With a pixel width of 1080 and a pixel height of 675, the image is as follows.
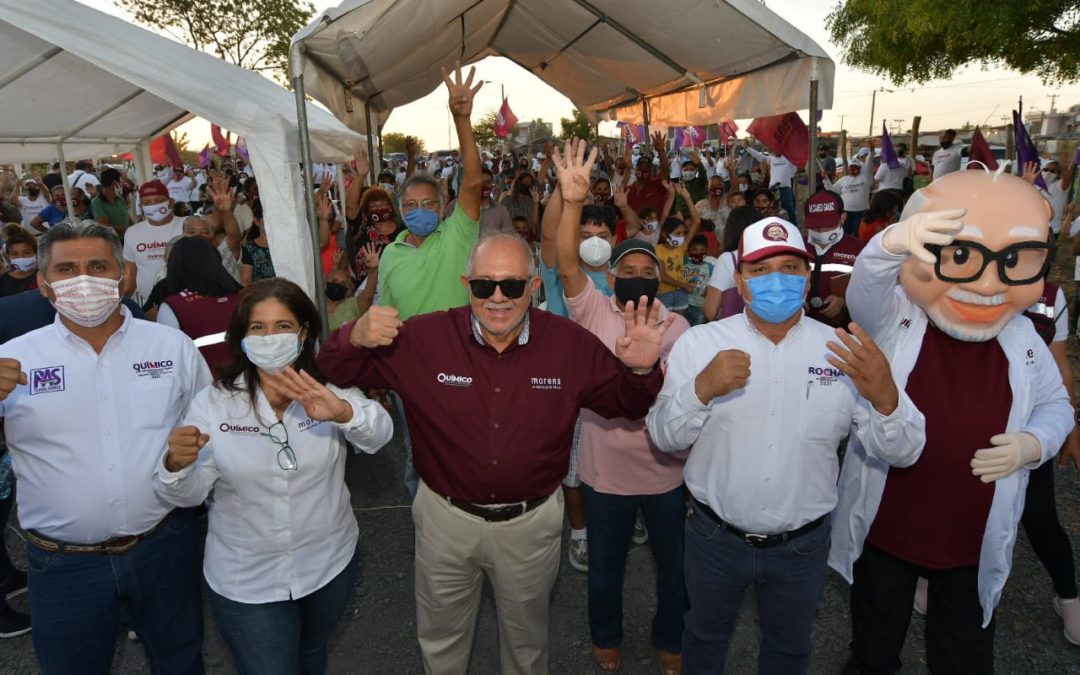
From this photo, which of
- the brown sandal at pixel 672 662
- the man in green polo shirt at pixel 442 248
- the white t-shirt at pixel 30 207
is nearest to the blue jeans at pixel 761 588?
the brown sandal at pixel 672 662

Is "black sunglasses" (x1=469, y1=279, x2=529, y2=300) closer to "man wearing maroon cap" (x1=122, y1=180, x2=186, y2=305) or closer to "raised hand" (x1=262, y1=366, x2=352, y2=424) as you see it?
"raised hand" (x1=262, y1=366, x2=352, y2=424)

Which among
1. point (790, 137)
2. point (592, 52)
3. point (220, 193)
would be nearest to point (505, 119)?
point (592, 52)

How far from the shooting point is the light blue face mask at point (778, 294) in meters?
2.33

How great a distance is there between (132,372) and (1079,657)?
4454mm

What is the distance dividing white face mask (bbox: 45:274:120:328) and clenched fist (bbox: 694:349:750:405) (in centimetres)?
218

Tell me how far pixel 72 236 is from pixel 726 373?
2449mm

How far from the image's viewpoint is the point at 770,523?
2.41m

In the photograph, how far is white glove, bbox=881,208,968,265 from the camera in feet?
6.84

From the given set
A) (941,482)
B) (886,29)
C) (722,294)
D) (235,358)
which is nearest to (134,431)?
(235,358)

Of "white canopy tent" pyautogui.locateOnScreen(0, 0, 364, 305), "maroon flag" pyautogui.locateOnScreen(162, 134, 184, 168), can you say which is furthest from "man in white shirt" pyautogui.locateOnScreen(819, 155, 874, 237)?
"maroon flag" pyautogui.locateOnScreen(162, 134, 184, 168)

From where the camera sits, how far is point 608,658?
3.25 m

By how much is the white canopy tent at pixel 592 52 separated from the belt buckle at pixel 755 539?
3834 mm

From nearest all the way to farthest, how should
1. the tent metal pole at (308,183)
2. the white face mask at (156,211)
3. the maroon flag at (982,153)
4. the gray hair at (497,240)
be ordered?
1. the gray hair at (497,240)
2. the tent metal pole at (308,183)
3. the maroon flag at (982,153)
4. the white face mask at (156,211)

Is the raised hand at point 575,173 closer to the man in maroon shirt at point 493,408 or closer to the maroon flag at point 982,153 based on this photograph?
the man in maroon shirt at point 493,408
